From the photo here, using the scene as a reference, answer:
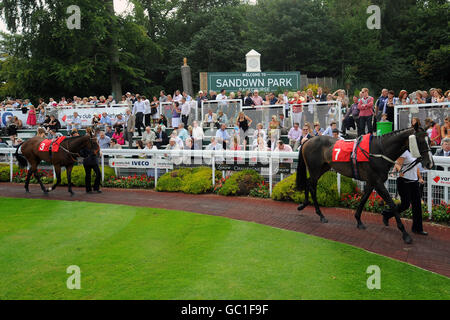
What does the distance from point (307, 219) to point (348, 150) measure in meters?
1.80

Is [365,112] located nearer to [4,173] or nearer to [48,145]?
[48,145]

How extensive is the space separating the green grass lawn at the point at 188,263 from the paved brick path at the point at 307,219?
0.48 metres

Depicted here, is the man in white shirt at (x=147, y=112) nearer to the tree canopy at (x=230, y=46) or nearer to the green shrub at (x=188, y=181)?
the green shrub at (x=188, y=181)

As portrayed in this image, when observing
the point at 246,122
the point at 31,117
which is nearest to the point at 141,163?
the point at 246,122

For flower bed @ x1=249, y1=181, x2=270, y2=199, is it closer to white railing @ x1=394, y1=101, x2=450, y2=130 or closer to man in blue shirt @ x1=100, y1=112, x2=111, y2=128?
white railing @ x1=394, y1=101, x2=450, y2=130

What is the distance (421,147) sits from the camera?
24.1 feet

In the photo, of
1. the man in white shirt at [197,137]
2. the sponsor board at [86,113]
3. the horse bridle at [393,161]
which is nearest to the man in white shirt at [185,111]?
the man in white shirt at [197,137]

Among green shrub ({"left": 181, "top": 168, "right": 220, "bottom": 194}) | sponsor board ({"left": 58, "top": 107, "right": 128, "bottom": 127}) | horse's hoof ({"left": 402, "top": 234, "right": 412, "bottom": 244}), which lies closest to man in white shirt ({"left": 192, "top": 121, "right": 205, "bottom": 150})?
green shrub ({"left": 181, "top": 168, "right": 220, "bottom": 194})

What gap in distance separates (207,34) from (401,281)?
35314 millimetres

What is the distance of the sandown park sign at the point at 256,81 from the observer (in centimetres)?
2020

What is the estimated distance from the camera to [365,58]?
33688mm

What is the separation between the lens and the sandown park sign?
2020cm

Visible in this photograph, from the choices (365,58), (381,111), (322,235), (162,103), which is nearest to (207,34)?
(365,58)
